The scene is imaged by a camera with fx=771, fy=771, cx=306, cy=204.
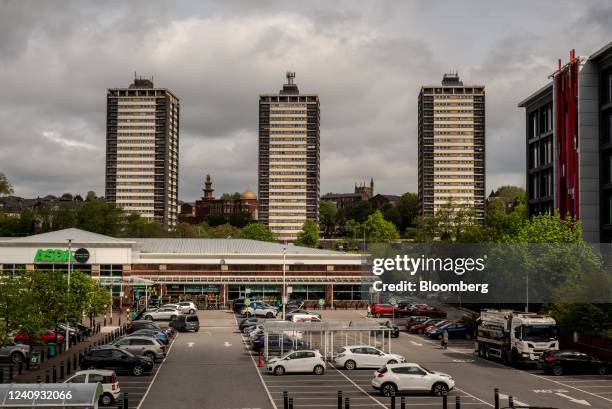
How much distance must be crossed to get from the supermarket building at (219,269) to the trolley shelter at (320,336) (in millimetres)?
43503

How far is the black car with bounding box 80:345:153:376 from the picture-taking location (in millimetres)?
38688

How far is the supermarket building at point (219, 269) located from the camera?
93.1 meters

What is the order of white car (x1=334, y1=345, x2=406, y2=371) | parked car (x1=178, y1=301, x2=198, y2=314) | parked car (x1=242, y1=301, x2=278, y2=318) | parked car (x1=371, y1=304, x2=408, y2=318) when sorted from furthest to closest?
parked car (x1=371, y1=304, x2=408, y2=318)
parked car (x1=178, y1=301, x2=198, y2=314)
parked car (x1=242, y1=301, x2=278, y2=318)
white car (x1=334, y1=345, x2=406, y2=371)

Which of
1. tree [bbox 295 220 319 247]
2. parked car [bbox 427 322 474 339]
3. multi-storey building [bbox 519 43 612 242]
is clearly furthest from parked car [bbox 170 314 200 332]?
tree [bbox 295 220 319 247]

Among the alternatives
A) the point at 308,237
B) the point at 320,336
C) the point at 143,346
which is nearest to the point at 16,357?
the point at 143,346

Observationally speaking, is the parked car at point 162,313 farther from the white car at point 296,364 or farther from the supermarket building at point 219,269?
the white car at point 296,364

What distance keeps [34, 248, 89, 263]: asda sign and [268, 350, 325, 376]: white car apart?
57577 millimetres

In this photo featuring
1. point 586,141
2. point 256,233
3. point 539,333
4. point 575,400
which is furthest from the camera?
point 256,233

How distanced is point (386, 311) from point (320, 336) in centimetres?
3451

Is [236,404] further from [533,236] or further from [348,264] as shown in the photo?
[348,264]

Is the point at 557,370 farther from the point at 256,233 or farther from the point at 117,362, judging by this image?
the point at 256,233

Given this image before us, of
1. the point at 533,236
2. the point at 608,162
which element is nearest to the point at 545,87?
the point at 608,162

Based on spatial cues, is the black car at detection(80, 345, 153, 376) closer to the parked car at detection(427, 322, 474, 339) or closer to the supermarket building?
the parked car at detection(427, 322, 474, 339)

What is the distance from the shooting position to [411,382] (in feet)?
110
